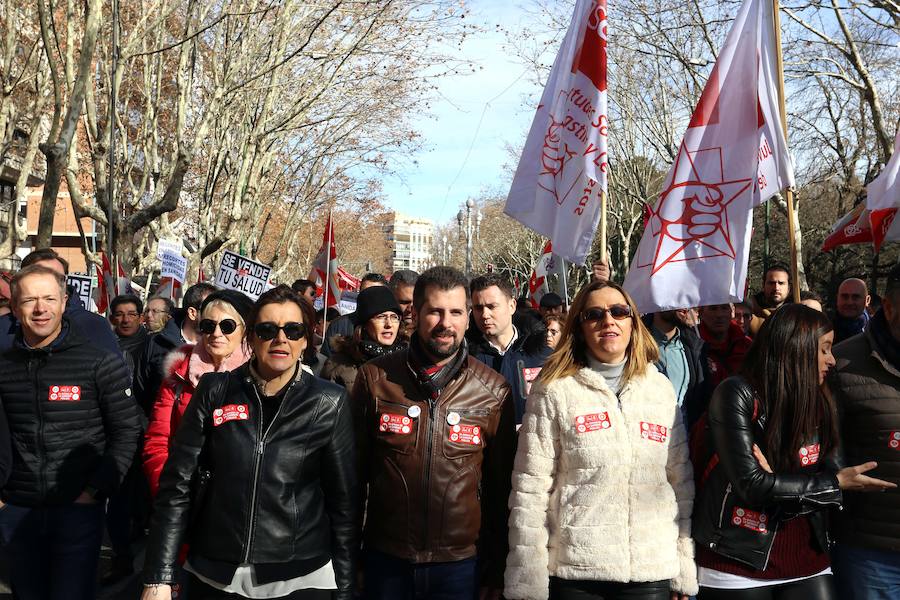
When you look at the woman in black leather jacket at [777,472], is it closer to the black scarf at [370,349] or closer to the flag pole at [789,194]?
the flag pole at [789,194]

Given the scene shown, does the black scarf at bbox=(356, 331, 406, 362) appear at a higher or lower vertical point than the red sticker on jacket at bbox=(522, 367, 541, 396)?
higher

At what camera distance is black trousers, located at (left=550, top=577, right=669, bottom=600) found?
123 inches

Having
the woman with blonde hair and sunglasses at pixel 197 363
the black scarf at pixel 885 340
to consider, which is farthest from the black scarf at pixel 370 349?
the black scarf at pixel 885 340

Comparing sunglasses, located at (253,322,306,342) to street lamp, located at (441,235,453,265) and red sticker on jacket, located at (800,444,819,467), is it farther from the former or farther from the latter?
street lamp, located at (441,235,453,265)

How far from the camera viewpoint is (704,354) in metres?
5.06

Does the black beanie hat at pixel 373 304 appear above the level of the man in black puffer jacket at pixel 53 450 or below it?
above

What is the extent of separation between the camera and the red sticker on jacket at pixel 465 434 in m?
3.29

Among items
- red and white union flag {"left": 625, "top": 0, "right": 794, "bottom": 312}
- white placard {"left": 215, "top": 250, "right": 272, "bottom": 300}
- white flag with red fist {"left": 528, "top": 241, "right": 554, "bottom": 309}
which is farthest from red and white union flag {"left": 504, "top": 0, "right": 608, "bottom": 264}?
white flag with red fist {"left": 528, "top": 241, "right": 554, "bottom": 309}

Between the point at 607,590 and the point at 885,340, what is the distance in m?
1.45

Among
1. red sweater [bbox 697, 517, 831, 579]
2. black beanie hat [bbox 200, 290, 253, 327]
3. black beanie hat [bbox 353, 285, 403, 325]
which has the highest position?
black beanie hat [bbox 353, 285, 403, 325]

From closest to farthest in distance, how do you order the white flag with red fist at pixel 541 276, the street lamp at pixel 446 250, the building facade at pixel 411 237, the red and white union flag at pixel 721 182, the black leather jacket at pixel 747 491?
the black leather jacket at pixel 747 491 < the red and white union flag at pixel 721 182 < the white flag with red fist at pixel 541 276 < the street lamp at pixel 446 250 < the building facade at pixel 411 237

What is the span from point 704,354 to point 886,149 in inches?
318

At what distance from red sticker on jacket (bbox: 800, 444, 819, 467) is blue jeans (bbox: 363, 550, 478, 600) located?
1277 millimetres

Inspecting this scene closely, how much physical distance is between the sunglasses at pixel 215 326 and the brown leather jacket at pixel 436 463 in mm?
823
